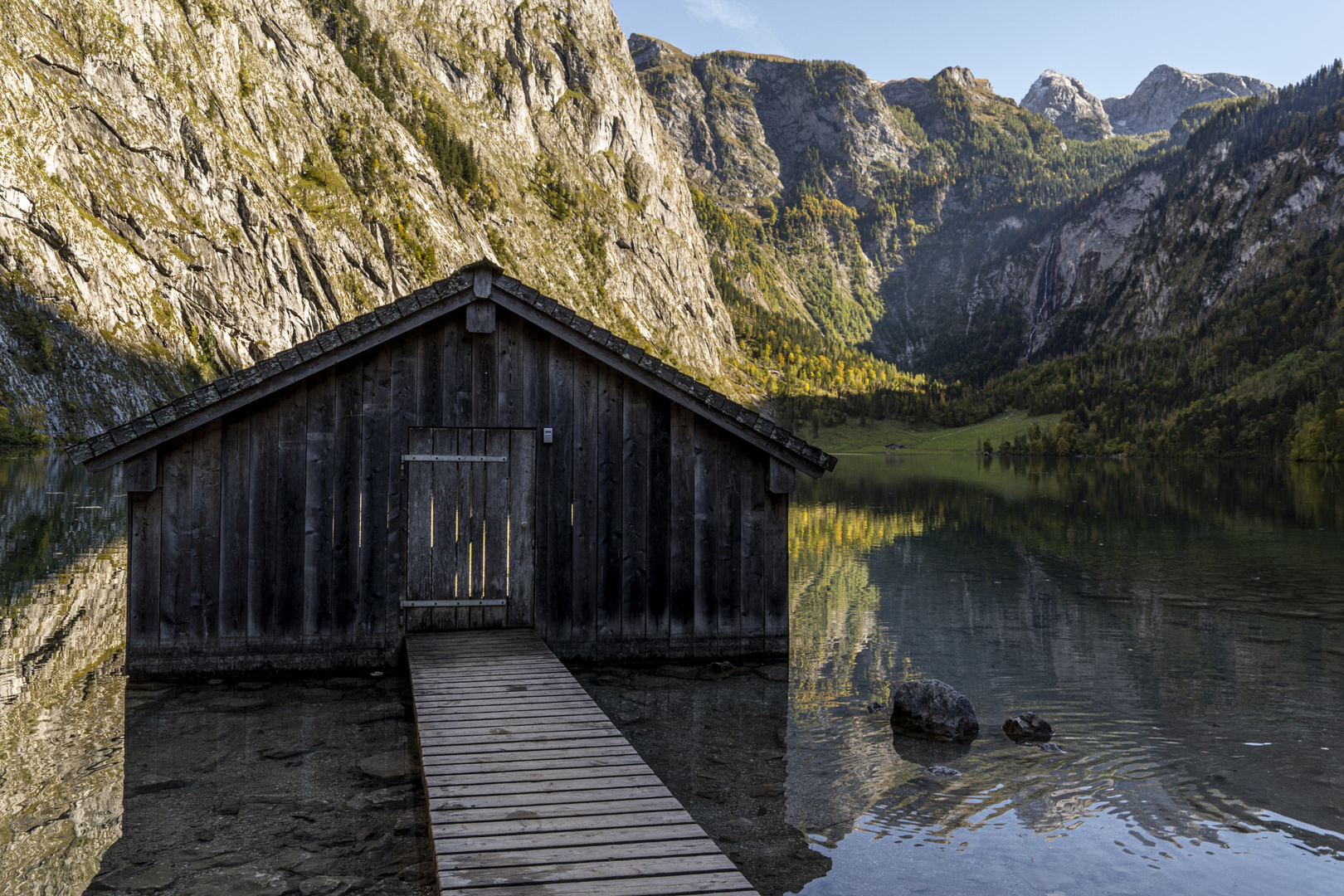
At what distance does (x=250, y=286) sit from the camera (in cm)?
11631

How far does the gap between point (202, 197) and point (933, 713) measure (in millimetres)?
126742

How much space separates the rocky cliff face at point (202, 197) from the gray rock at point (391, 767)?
304 ft

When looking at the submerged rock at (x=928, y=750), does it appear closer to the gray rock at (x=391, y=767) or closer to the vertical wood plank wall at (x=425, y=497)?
the vertical wood plank wall at (x=425, y=497)

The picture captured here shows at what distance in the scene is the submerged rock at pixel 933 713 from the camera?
35.7ft

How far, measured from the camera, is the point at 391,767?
30.1ft

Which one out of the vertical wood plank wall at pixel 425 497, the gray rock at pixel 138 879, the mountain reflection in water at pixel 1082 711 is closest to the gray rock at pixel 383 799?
the gray rock at pixel 138 879

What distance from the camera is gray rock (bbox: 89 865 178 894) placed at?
21.4 ft

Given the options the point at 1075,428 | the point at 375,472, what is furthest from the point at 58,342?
the point at 1075,428

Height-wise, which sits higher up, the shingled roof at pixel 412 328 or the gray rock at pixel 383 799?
the shingled roof at pixel 412 328

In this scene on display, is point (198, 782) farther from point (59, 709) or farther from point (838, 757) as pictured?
point (838, 757)

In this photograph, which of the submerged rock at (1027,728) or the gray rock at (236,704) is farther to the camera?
the gray rock at (236,704)

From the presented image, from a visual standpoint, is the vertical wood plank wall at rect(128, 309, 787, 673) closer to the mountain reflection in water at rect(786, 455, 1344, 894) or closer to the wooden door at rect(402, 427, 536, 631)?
the wooden door at rect(402, 427, 536, 631)

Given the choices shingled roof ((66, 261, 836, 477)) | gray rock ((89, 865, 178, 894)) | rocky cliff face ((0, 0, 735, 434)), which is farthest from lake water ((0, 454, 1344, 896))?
rocky cliff face ((0, 0, 735, 434))

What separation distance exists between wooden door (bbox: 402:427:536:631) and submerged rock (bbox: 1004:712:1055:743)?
6.48 metres
